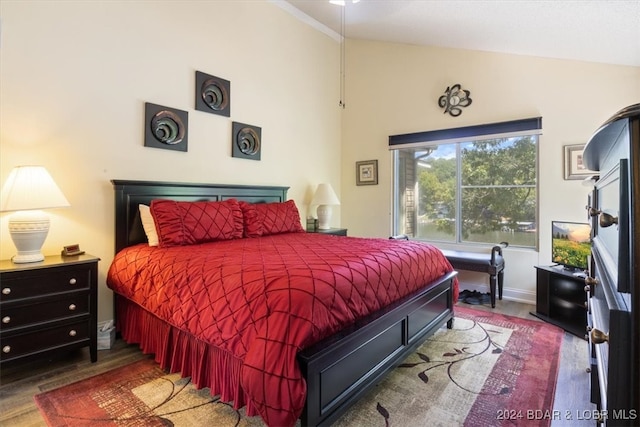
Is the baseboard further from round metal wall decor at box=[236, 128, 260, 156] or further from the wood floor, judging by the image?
round metal wall decor at box=[236, 128, 260, 156]

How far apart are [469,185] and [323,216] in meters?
1.95

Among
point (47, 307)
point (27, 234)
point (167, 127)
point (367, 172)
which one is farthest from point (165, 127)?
point (367, 172)

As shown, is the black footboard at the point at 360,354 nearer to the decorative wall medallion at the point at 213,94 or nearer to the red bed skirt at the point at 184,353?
A: the red bed skirt at the point at 184,353

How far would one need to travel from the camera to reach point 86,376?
2176mm

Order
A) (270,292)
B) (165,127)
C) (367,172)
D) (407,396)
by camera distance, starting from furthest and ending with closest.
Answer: (367,172)
(165,127)
(407,396)
(270,292)

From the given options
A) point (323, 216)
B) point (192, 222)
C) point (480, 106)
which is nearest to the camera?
point (192, 222)

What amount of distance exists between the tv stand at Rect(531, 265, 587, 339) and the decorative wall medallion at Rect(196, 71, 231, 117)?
366cm

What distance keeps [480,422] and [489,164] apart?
318 centimetres

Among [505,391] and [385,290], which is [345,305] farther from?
[505,391]

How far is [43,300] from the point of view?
2.12 meters

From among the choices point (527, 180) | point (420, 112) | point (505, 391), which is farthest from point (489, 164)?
point (505, 391)

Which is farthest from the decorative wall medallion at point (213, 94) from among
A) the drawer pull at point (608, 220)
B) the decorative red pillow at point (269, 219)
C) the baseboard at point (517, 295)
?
the baseboard at point (517, 295)

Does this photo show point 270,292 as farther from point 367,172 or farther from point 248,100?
point 367,172

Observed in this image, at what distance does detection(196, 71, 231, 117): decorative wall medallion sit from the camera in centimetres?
341
